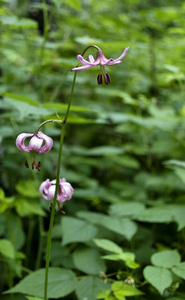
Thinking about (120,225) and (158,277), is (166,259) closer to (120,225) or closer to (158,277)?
(158,277)

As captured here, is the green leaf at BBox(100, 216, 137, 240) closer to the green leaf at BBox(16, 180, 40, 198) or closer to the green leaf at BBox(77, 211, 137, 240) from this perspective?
the green leaf at BBox(77, 211, 137, 240)

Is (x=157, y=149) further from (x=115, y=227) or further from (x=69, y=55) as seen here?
(x=69, y=55)

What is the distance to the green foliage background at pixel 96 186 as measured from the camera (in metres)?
1.61

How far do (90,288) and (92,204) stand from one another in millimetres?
1443

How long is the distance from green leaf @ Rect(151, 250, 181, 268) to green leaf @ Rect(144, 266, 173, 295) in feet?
→ 0.12

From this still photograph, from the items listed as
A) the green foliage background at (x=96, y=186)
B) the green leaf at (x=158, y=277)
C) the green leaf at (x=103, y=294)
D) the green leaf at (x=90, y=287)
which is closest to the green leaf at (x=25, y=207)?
the green foliage background at (x=96, y=186)

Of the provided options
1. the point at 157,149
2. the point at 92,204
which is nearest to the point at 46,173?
the point at 92,204

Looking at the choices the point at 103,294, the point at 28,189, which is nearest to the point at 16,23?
the point at 28,189

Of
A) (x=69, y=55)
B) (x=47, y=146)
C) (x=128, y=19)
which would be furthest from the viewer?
(x=128, y=19)

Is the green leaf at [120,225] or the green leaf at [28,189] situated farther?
the green leaf at [28,189]

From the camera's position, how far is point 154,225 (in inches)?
95.9

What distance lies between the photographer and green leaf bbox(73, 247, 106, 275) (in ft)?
5.56

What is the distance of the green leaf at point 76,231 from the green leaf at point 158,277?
0.50 m

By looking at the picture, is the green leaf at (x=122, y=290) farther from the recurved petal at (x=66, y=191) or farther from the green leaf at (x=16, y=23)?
the green leaf at (x=16, y=23)
